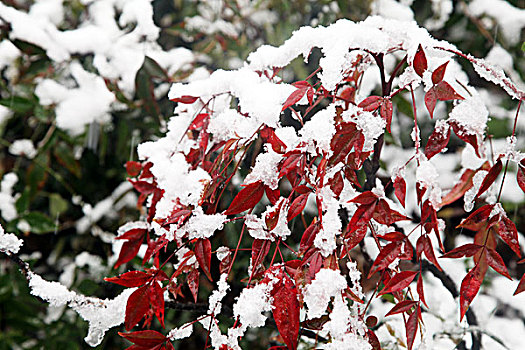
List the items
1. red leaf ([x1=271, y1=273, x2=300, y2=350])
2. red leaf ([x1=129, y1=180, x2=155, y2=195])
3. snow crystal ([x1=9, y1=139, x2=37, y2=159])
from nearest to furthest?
red leaf ([x1=271, y1=273, x2=300, y2=350])
red leaf ([x1=129, y1=180, x2=155, y2=195])
snow crystal ([x1=9, y1=139, x2=37, y2=159])

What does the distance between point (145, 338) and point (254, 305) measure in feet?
0.35

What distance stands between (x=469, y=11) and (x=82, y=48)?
96 centimetres

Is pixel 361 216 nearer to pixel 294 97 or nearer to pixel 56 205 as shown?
pixel 294 97

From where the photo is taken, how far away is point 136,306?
440 mm

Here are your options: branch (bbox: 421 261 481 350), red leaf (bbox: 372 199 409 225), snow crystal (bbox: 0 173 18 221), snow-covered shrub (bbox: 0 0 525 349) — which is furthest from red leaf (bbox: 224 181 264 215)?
snow crystal (bbox: 0 173 18 221)

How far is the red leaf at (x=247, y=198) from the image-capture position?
409 millimetres

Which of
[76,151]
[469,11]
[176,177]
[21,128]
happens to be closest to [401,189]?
[176,177]

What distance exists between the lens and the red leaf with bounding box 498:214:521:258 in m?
0.42

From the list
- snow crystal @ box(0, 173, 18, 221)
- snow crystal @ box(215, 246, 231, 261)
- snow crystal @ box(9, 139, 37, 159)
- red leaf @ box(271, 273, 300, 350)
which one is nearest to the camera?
red leaf @ box(271, 273, 300, 350)

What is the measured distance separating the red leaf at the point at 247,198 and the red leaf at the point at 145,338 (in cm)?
13

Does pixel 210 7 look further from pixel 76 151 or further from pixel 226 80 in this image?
pixel 226 80

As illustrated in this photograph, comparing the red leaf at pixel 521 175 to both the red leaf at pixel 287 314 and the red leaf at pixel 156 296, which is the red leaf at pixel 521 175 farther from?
the red leaf at pixel 156 296

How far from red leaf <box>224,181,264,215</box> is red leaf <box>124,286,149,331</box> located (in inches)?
4.6

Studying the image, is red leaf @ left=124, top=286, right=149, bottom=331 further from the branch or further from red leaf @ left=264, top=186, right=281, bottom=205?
the branch
